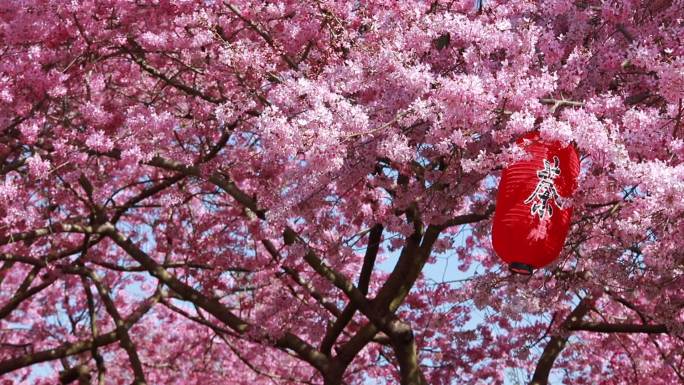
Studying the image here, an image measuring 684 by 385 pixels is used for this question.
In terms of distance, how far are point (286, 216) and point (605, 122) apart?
258cm

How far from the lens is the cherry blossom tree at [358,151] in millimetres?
4816

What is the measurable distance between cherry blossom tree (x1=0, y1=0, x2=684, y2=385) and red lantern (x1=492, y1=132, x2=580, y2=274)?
0.15 m

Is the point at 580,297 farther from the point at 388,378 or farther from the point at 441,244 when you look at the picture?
the point at 388,378

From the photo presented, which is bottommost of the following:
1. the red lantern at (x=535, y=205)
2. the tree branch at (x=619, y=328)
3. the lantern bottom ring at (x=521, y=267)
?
the lantern bottom ring at (x=521, y=267)

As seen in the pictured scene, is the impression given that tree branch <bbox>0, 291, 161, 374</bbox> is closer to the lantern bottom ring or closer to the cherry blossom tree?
the cherry blossom tree

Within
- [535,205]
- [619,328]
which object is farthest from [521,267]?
[619,328]

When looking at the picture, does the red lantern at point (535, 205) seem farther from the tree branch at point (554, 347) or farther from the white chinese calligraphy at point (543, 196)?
the tree branch at point (554, 347)

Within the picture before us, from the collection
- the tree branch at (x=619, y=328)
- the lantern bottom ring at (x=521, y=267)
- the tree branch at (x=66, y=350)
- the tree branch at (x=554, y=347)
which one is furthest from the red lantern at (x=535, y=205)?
the tree branch at (x=66, y=350)

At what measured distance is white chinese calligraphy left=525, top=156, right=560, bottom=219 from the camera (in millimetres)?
4426

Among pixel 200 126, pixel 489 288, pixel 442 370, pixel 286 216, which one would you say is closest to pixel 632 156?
pixel 489 288

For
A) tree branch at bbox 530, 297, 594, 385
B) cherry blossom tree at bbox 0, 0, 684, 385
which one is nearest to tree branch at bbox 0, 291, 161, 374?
cherry blossom tree at bbox 0, 0, 684, 385

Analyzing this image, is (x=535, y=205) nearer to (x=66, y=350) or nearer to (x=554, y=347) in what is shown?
(x=554, y=347)

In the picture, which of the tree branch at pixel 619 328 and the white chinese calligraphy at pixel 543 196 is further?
the tree branch at pixel 619 328

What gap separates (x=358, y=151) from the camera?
19.9ft
